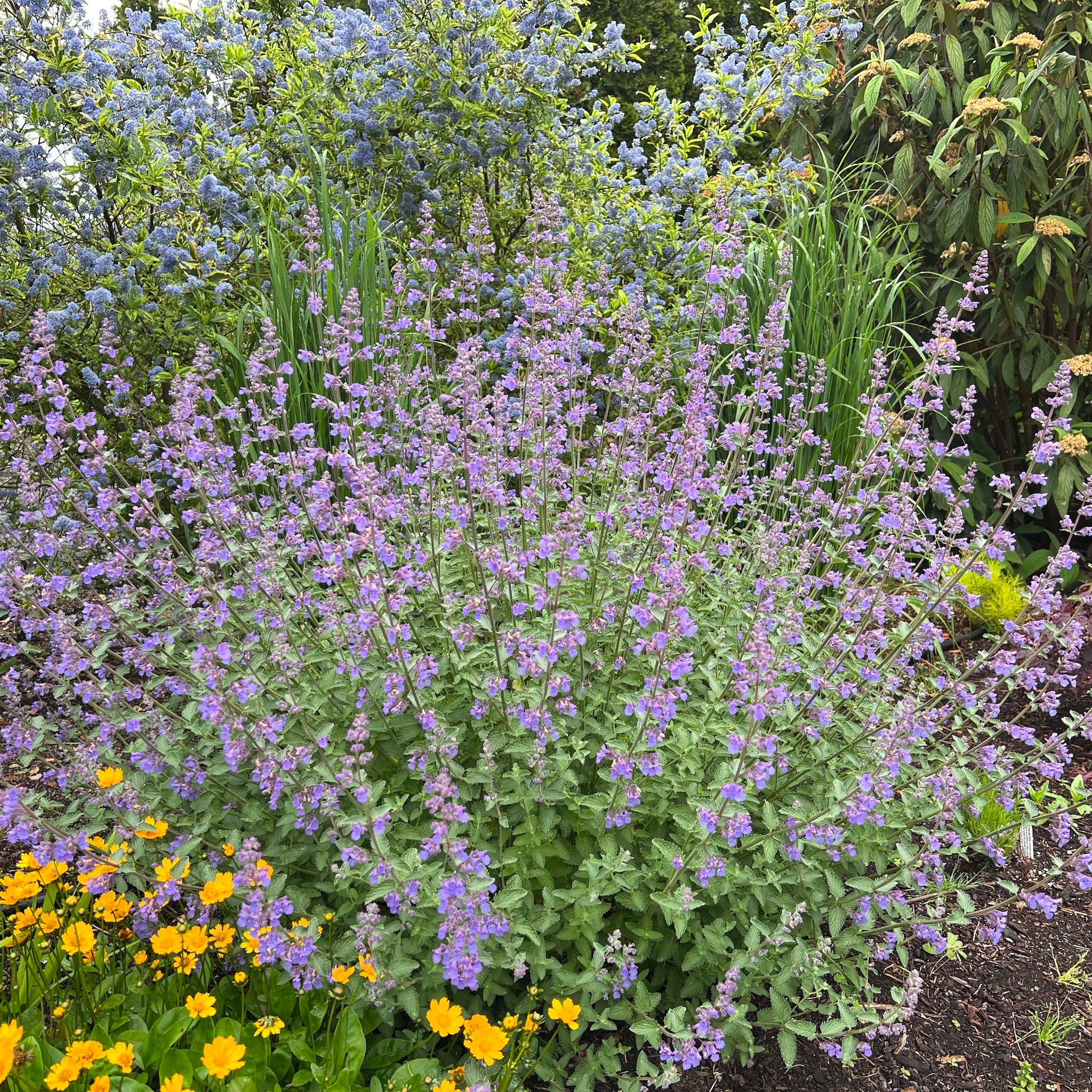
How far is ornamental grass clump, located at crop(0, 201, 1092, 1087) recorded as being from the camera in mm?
2576

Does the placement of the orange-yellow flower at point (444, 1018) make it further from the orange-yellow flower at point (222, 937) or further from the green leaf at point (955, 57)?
the green leaf at point (955, 57)

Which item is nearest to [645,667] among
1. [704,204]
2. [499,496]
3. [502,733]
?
[502,733]

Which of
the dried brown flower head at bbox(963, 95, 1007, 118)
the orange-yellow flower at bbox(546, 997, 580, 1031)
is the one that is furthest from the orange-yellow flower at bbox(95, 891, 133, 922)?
the dried brown flower head at bbox(963, 95, 1007, 118)

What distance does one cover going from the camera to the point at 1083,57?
5.85m

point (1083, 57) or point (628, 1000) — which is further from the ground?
point (1083, 57)

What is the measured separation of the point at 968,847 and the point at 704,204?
3951 mm

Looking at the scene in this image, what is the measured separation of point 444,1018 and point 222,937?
0.72 metres

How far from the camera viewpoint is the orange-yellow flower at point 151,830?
2.64m

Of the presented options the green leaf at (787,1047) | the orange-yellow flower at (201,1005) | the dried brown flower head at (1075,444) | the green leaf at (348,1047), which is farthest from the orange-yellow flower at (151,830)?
the dried brown flower head at (1075,444)

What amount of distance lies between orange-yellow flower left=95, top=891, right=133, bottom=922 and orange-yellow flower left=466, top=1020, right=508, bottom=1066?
106 centimetres

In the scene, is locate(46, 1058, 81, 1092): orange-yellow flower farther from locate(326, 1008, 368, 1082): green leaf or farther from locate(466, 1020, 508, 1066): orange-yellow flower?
locate(466, 1020, 508, 1066): orange-yellow flower

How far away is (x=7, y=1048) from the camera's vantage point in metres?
2.08

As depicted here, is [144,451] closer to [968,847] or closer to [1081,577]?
[968,847]

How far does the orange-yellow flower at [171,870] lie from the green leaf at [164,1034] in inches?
14.3
